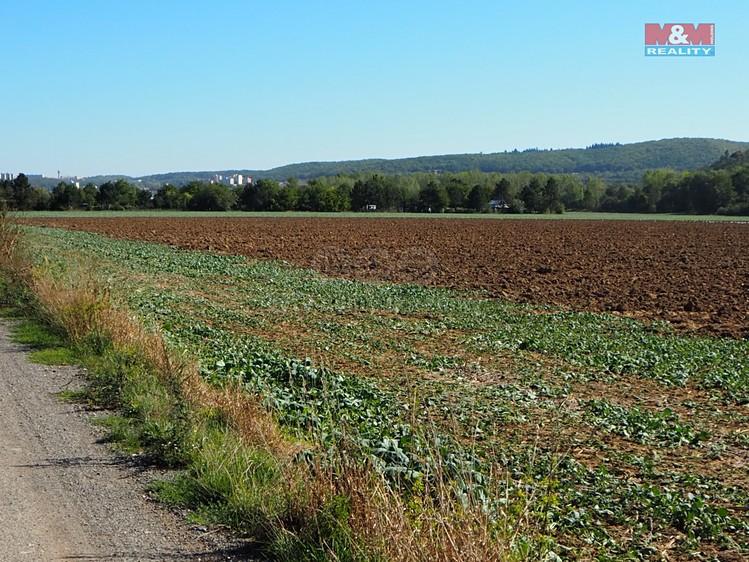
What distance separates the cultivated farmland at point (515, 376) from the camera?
6.53 metres

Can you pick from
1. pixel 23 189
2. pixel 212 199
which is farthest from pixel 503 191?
pixel 23 189

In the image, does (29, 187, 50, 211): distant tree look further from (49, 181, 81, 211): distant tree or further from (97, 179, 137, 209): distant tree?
(97, 179, 137, 209): distant tree

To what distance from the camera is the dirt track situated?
2556 centimetres

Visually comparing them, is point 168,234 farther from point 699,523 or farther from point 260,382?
point 699,523

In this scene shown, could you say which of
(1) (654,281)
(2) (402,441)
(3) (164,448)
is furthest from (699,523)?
(1) (654,281)

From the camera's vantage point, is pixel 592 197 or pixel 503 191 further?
pixel 592 197

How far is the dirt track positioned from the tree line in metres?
57.8

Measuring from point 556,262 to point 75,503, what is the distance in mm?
34946

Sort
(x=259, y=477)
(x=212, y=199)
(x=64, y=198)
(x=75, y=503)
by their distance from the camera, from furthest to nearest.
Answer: (x=212, y=199)
(x=64, y=198)
(x=259, y=477)
(x=75, y=503)

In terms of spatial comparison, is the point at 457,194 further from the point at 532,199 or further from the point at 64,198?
the point at 64,198

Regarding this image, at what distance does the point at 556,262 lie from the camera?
39312mm

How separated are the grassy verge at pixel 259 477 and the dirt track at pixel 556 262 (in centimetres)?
1560

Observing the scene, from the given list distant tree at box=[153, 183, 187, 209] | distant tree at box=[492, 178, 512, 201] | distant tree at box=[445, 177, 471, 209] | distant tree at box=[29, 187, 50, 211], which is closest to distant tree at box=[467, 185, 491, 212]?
distant tree at box=[492, 178, 512, 201]

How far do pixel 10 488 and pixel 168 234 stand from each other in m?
56.0
